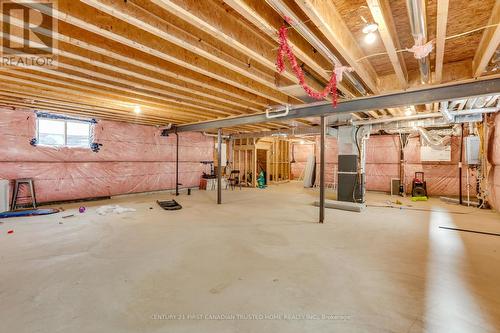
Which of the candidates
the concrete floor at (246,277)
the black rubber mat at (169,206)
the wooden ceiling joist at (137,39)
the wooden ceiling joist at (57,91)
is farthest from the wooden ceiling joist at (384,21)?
the black rubber mat at (169,206)

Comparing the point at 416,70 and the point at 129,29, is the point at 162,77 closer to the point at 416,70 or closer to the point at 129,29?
the point at 129,29

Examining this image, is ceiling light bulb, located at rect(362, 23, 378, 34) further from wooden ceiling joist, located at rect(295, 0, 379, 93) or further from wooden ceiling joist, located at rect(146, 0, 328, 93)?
wooden ceiling joist, located at rect(146, 0, 328, 93)

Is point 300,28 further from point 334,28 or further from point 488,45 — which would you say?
point 488,45

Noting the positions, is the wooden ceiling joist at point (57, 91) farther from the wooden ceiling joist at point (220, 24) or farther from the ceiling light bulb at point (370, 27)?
the ceiling light bulb at point (370, 27)

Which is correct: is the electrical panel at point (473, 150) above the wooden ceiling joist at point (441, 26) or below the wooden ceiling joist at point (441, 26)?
below

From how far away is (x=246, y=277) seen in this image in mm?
2266

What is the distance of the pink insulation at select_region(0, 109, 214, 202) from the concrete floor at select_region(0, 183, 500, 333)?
6.71 ft

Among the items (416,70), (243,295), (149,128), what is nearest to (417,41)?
(416,70)

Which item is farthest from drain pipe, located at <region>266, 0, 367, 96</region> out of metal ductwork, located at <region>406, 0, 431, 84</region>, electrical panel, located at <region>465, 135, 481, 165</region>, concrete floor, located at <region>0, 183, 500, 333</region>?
electrical panel, located at <region>465, 135, 481, 165</region>

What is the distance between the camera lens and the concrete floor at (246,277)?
166 centimetres

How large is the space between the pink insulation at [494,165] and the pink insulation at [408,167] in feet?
6.28

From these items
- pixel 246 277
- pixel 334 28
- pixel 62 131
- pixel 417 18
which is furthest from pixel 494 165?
pixel 62 131

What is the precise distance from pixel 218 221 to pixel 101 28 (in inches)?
129

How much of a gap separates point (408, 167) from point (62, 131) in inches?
421
